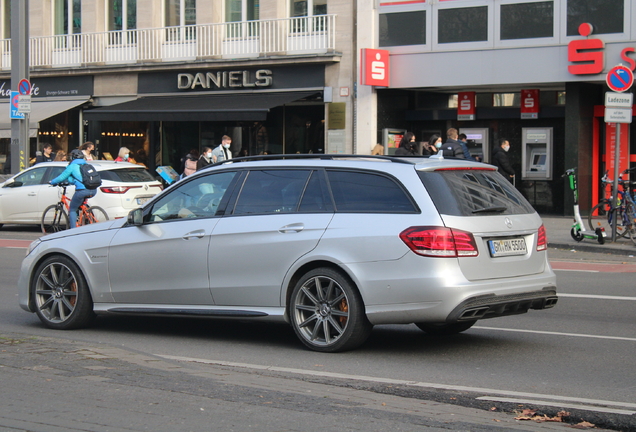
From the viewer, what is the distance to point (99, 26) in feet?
97.6

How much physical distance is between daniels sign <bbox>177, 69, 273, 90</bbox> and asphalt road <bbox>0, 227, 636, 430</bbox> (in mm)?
17031

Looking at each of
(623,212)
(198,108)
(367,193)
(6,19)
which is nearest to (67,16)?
(6,19)

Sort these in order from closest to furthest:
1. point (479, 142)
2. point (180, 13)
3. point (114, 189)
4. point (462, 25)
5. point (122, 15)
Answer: point (114, 189)
point (462, 25)
point (479, 142)
point (180, 13)
point (122, 15)

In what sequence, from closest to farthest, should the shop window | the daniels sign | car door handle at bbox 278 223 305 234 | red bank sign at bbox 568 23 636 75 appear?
car door handle at bbox 278 223 305 234, red bank sign at bbox 568 23 636 75, the shop window, the daniels sign

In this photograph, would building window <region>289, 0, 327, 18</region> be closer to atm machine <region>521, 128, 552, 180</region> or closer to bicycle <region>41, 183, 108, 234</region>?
atm machine <region>521, 128, 552, 180</region>

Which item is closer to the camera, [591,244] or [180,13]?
[591,244]

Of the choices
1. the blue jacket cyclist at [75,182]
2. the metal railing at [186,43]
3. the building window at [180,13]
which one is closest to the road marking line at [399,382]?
the blue jacket cyclist at [75,182]

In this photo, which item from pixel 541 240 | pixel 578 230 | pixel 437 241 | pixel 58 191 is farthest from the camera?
pixel 58 191

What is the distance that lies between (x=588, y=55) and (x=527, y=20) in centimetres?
192

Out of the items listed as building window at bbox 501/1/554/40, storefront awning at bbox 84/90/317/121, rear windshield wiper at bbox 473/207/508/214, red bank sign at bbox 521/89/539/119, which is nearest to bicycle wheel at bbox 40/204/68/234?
storefront awning at bbox 84/90/317/121

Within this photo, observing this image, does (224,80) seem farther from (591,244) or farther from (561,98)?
(591,244)

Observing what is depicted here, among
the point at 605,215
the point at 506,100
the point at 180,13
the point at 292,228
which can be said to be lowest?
the point at 605,215

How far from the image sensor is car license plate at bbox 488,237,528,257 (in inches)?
279

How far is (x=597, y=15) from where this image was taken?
69.0 ft
